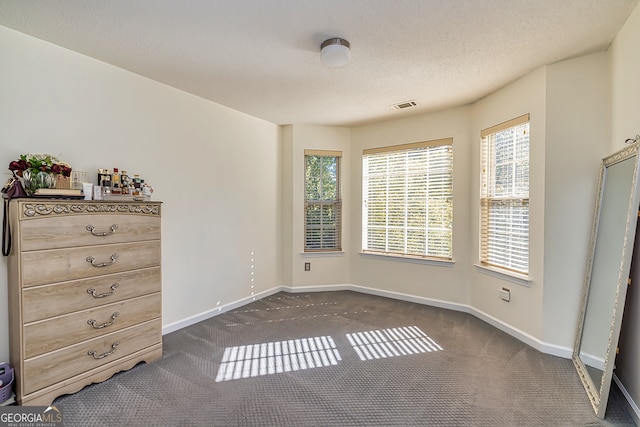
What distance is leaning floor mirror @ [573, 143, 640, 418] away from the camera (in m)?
1.91

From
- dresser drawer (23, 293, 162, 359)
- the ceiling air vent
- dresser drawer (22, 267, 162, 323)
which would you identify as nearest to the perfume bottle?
dresser drawer (22, 267, 162, 323)

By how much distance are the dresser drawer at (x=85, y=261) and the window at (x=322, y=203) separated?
7.83 feet

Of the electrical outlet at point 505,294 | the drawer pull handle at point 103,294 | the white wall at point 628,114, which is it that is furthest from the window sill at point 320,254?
the white wall at point 628,114

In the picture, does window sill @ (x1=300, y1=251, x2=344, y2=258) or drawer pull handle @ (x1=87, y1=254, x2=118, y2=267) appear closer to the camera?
drawer pull handle @ (x1=87, y1=254, x2=118, y2=267)

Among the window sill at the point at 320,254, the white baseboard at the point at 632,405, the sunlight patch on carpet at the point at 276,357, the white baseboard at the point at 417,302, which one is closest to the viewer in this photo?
the white baseboard at the point at 632,405

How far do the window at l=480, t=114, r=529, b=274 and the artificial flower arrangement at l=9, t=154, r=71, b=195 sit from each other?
153 inches

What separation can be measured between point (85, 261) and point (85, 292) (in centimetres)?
22

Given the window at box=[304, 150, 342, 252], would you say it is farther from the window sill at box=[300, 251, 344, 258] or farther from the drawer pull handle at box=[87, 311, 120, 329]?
the drawer pull handle at box=[87, 311, 120, 329]

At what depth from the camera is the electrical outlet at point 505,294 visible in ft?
10.2


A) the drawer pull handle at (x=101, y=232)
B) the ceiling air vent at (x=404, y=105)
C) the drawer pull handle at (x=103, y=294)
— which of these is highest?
the ceiling air vent at (x=404, y=105)

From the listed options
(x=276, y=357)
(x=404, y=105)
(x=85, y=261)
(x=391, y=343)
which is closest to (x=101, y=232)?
(x=85, y=261)

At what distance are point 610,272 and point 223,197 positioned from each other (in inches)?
144

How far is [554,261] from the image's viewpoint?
2.66 metres

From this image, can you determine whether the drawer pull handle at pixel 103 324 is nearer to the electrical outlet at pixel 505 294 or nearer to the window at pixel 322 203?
the window at pixel 322 203
